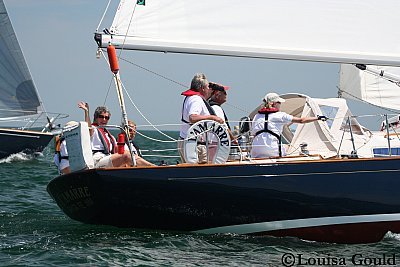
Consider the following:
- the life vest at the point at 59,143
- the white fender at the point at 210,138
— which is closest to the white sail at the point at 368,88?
the white fender at the point at 210,138

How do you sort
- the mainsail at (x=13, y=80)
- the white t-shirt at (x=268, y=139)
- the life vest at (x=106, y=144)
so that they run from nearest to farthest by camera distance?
the white t-shirt at (x=268, y=139) → the life vest at (x=106, y=144) → the mainsail at (x=13, y=80)

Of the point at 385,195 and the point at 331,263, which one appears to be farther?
the point at 385,195

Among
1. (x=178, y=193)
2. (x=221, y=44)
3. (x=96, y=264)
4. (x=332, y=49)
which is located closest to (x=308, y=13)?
(x=332, y=49)

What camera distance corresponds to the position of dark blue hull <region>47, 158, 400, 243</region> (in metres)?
7.64

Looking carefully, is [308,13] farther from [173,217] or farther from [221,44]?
[173,217]

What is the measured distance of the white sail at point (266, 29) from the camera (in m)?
7.56

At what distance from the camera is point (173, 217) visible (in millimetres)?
7867

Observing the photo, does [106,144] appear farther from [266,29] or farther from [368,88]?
[368,88]

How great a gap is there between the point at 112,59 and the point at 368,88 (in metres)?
6.25

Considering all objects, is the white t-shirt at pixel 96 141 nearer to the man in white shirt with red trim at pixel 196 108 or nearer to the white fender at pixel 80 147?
the white fender at pixel 80 147

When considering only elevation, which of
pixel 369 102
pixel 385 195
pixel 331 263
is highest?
pixel 369 102

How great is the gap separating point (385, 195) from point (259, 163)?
1.28 metres

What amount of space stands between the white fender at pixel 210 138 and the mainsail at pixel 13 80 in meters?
18.1

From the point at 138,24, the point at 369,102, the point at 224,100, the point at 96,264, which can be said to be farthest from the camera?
the point at 369,102
